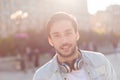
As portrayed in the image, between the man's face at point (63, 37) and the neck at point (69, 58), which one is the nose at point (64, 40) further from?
the neck at point (69, 58)

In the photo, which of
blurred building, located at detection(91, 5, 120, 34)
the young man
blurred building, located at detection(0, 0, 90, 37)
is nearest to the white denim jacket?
the young man

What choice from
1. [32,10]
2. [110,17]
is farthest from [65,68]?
[110,17]

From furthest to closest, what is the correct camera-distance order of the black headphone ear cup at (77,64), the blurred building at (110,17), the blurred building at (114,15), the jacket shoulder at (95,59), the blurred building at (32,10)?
1. the blurred building at (114,15)
2. the blurred building at (110,17)
3. the blurred building at (32,10)
4. the jacket shoulder at (95,59)
5. the black headphone ear cup at (77,64)

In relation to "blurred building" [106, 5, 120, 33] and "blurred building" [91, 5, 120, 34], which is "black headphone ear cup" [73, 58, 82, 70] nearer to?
"blurred building" [91, 5, 120, 34]

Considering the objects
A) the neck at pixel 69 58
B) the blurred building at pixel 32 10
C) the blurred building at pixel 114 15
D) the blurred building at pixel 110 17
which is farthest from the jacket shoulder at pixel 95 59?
the blurred building at pixel 114 15

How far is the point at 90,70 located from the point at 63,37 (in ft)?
0.99

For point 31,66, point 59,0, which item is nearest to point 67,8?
point 59,0

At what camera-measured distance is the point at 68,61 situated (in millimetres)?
2900

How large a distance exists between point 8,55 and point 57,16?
31.2 m

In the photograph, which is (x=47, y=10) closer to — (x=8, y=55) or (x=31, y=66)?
(x=8, y=55)

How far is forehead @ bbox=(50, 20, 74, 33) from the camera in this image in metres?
2.89

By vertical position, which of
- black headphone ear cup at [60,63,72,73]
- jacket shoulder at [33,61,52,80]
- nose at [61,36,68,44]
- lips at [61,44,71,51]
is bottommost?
jacket shoulder at [33,61,52,80]

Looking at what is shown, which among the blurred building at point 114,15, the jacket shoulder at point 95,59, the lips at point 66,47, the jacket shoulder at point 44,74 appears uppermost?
the lips at point 66,47

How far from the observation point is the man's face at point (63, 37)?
2877 millimetres
